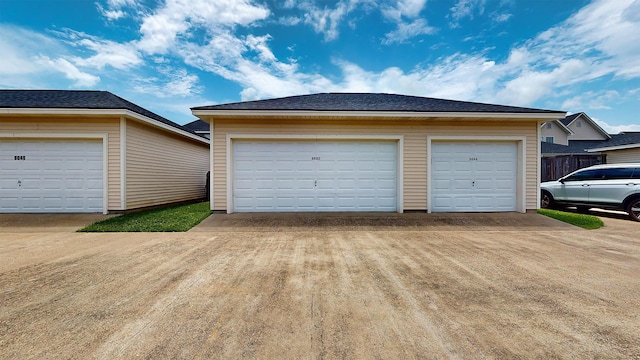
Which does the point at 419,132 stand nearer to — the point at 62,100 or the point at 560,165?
the point at 560,165

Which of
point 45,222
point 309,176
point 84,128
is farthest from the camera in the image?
point 309,176

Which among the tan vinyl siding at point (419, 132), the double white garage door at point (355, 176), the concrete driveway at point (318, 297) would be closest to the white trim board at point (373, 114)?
the tan vinyl siding at point (419, 132)

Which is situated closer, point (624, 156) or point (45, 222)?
point (45, 222)

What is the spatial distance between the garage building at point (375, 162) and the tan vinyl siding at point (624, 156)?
1000 cm

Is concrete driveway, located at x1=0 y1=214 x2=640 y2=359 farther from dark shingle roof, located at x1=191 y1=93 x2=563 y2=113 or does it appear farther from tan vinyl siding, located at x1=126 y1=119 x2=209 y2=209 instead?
dark shingle roof, located at x1=191 y1=93 x2=563 y2=113

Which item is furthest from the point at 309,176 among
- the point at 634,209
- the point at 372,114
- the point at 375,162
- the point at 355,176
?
the point at 634,209

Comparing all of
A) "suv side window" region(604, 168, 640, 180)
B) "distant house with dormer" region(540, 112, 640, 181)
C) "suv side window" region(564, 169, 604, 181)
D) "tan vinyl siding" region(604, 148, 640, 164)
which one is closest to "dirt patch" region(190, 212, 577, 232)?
"suv side window" region(564, 169, 604, 181)

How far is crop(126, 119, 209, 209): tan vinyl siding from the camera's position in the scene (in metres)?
8.35

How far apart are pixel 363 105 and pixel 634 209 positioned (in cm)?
823

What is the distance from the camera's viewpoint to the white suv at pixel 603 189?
748 cm

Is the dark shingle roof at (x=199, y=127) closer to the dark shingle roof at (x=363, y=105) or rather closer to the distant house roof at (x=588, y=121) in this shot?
the dark shingle roof at (x=363, y=105)

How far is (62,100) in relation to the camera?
820 centimetres

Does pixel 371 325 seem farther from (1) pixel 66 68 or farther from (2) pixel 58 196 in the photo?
(1) pixel 66 68

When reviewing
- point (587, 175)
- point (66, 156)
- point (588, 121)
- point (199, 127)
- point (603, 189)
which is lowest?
point (603, 189)
